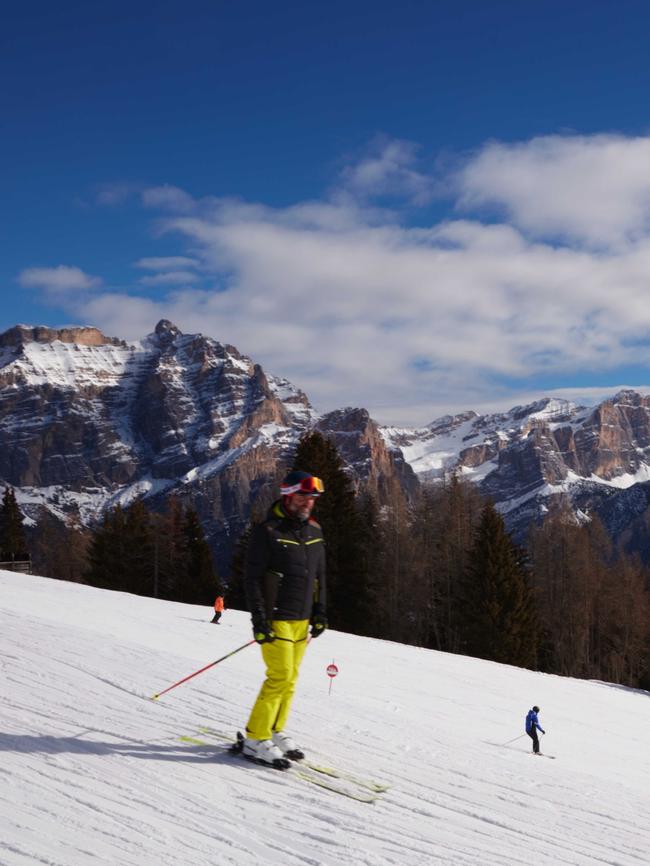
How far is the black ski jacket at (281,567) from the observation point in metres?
6.12

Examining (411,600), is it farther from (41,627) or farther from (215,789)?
(215,789)

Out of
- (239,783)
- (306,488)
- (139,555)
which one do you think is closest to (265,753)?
(239,783)

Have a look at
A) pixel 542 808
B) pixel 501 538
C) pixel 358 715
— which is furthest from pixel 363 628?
pixel 542 808

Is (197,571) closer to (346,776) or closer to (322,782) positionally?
(346,776)

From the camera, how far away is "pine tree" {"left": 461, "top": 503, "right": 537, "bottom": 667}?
113 ft

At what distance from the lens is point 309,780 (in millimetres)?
5941

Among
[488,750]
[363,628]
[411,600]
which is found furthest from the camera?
[411,600]

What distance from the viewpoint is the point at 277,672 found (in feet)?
20.2

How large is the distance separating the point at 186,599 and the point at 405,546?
46.1 feet

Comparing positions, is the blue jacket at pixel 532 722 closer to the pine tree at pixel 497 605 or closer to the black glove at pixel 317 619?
the black glove at pixel 317 619

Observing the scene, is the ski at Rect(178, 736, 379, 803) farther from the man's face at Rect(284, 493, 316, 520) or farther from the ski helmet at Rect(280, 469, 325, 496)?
the ski helmet at Rect(280, 469, 325, 496)

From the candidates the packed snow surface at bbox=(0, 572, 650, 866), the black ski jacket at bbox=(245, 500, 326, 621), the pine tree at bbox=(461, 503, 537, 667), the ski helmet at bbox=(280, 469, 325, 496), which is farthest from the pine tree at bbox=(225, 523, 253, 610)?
the ski helmet at bbox=(280, 469, 325, 496)

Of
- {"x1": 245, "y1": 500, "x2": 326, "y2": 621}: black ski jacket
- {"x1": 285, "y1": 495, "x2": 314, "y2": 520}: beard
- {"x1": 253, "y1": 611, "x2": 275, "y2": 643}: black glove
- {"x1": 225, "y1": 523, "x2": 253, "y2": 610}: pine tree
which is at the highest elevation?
{"x1": 285, "y1": 495, "x2": 314, "y2": 520}: beard

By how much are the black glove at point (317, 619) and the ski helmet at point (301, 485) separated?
43.3 inches
